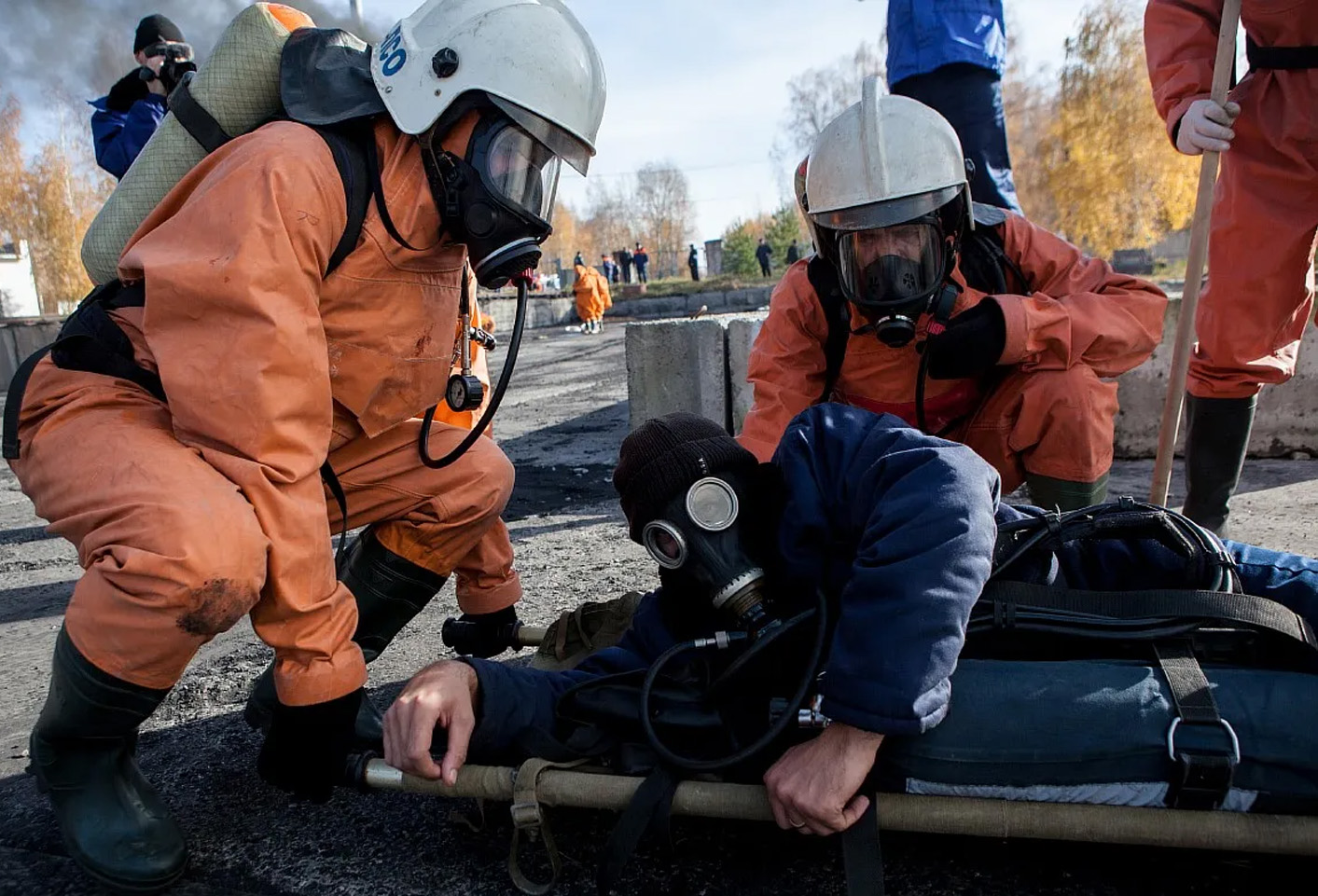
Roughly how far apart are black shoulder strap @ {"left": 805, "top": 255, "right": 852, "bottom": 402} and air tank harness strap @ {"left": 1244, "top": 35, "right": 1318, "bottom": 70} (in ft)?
4.91

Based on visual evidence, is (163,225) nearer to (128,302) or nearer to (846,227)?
(128,302)

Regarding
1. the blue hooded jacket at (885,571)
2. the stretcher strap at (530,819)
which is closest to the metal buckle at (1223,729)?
the blue hooded jacket at (885,571)

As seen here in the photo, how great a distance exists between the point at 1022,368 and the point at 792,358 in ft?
2.21

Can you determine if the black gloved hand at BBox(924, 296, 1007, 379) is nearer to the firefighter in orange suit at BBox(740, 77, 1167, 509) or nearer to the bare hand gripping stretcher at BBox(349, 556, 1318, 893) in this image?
the firefighter in orange suit at BBox(740, 77, 1167, 509)

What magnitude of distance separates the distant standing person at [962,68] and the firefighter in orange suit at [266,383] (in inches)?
107

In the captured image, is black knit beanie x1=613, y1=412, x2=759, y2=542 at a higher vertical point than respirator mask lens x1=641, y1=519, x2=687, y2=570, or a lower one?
higher

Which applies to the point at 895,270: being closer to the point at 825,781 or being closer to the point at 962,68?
the point at 825,781

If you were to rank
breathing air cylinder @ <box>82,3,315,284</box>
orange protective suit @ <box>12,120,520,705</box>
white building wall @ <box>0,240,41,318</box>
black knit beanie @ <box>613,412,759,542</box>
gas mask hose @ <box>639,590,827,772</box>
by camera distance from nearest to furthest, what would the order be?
1. gas mask hose @ <box>639,590,827,772</box>
2. orange protective suit @ <box>12,120,520,705</box>
3. black knit beanie @ <box>613,412,759,542</box>
4. breathing air cylinder @ <box>82,3,315,284</box>
5. white building wall @ <box>0,240,41,318</box>

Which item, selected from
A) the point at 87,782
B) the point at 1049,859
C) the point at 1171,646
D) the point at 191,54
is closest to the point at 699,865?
the point at 1049,859

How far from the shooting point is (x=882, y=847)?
166 centimetres

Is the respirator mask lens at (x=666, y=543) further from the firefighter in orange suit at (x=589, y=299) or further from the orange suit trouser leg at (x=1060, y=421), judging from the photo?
the firefighter in orange suit at (x=589, y=299)

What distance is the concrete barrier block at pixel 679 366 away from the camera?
16.9 feet

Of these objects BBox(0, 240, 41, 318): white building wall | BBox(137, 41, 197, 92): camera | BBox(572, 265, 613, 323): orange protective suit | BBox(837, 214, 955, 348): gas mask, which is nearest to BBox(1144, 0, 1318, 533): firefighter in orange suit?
BBox(837, 214, 955, 348): gas mask

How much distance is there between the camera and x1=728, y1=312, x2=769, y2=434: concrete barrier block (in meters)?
5.04
